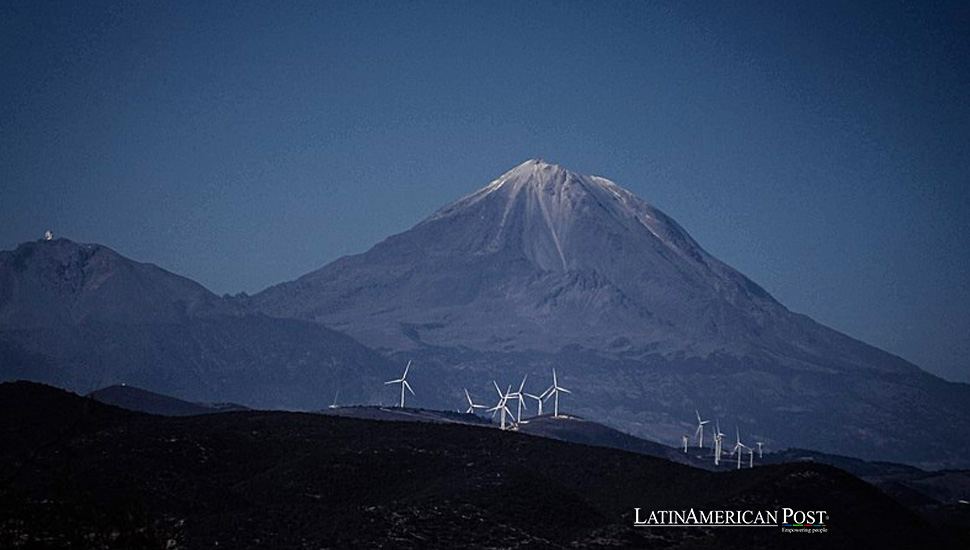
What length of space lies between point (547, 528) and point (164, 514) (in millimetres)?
22908

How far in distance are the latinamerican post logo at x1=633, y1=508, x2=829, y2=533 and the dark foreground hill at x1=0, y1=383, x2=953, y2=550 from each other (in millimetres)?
794

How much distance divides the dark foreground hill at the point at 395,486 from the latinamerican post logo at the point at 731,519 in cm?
79

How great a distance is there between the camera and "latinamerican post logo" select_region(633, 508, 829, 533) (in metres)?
79.3

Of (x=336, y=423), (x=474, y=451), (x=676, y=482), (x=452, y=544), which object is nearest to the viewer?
(x=452, y=544)

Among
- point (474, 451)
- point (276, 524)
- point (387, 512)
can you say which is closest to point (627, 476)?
point (474, 451)

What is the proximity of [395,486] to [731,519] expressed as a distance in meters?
22.6

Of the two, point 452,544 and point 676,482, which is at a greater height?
point 676,482

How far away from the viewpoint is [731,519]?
262 feet

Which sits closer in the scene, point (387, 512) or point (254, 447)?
point (387, 512)

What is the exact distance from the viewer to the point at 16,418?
9112cm

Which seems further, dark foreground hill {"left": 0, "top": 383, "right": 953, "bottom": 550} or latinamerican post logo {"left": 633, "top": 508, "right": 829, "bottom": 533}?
latinamerican post logo {"left": 633, "top": 508, "right": 829, "bottom": 533}

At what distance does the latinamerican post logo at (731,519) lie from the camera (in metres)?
79.3

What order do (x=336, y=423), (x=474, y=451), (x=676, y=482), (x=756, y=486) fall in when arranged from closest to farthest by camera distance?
(x=756, y=486) < (x=676, y=482) < (x=474, y=451) < (x=336, y=423)

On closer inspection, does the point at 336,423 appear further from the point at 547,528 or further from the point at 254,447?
the point at 547,528
